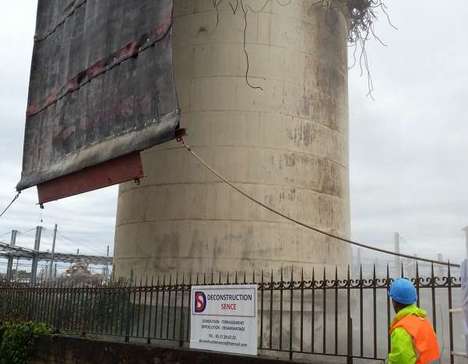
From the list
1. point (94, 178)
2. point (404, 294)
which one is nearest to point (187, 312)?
point (94, 178)

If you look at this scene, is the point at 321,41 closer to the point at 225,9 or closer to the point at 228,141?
the point at 225,9

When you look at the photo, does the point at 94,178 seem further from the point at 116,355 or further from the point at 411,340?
the point at 411,340

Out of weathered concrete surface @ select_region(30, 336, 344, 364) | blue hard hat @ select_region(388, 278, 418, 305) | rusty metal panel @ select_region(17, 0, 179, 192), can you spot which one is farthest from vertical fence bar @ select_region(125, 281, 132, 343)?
blue hard hat @ select_region(388, 278, 418, 305)

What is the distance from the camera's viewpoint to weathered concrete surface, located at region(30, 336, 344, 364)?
7516 mm

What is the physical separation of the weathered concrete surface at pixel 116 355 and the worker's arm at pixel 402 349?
A: 9.62 feet

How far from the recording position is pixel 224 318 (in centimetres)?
770

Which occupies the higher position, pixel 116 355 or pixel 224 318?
pixel 224 318

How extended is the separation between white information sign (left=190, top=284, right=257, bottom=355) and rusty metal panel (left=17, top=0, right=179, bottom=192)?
2.36m

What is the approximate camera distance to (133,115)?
9062 millimetres

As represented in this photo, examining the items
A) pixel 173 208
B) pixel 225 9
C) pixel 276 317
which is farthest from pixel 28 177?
pixel 276 317

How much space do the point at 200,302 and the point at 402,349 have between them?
443cm

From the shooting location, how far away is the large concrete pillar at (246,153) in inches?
397

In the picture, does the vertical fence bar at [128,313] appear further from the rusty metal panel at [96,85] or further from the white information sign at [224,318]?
the rusty metal panel at [96,85]

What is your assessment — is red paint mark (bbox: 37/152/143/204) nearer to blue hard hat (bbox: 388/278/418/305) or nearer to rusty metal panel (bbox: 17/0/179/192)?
rusty metal panel (bbox: 17/0/179/192)
